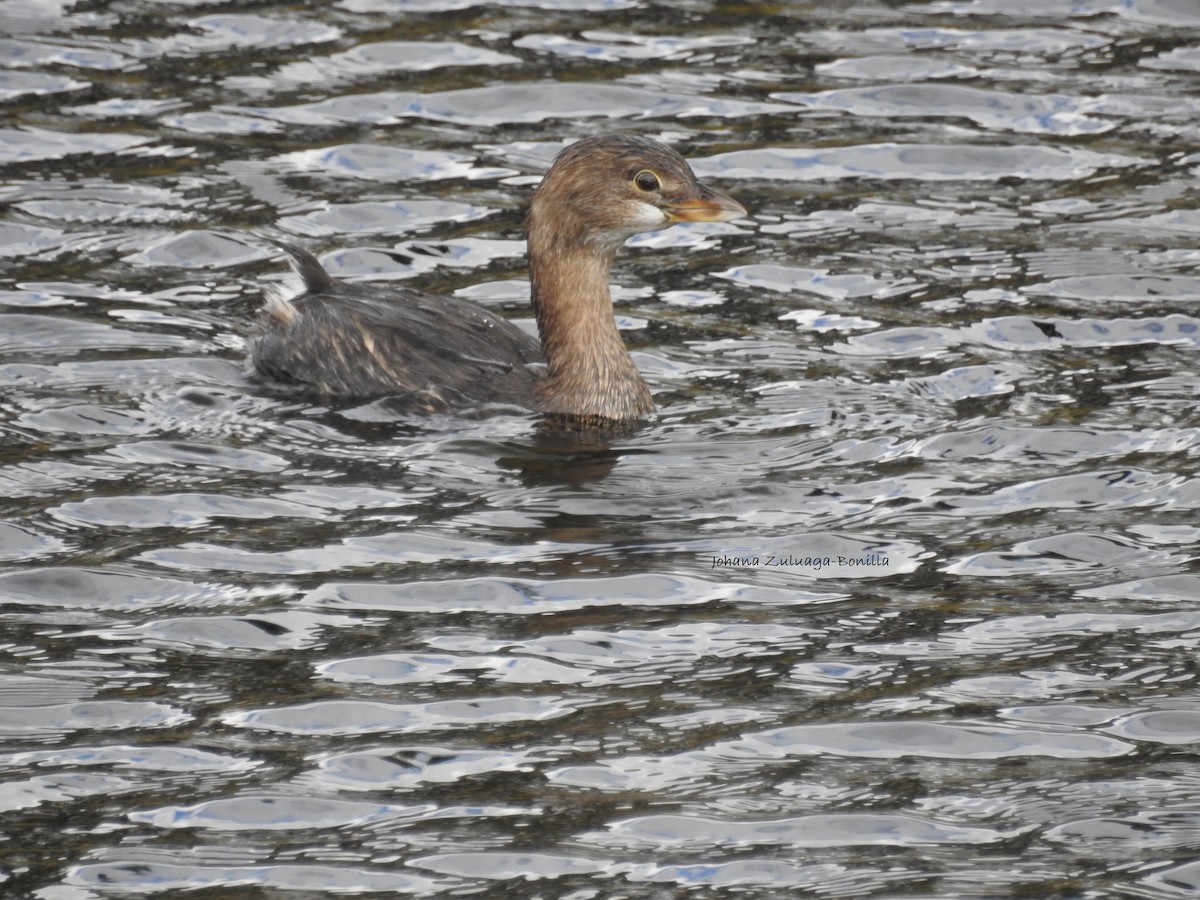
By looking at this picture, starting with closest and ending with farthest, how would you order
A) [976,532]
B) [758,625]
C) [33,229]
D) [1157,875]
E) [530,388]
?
[1157,875], [758,625], [976,532], [530,388], [33,229]

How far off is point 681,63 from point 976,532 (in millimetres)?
6184

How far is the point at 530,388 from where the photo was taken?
9.17m

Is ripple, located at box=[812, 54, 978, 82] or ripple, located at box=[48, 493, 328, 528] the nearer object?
ripple, located at box=[48, 493, 328, 528]

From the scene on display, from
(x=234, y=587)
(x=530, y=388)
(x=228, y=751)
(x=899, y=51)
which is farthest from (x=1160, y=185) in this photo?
(x=228, y=751)

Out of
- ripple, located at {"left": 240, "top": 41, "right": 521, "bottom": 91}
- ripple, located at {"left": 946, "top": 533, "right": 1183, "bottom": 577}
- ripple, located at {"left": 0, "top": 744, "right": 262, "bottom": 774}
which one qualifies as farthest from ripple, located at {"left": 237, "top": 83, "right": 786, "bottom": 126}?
ripple, located at {"left": 0, "top": 744, "right": 262, "bottom": 774}

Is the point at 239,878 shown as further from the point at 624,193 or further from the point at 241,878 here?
the point at 624,193

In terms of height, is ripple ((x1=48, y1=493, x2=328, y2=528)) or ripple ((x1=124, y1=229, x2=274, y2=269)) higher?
ripple ((x1=124, y1=229, x2=274, y2=269))

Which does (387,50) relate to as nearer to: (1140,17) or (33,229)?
(33,229)

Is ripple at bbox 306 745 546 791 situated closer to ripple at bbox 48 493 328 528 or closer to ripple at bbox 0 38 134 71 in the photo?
ripple at bbox 48 493 328 528

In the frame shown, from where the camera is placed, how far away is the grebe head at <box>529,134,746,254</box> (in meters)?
9.23

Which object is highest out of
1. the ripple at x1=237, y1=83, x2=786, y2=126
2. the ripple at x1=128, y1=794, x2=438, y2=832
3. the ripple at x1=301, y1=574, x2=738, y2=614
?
the ripple at x1=237, y1=83, x2=786, y2=126

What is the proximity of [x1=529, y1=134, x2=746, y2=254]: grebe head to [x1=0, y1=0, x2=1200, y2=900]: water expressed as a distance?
0.73 meters

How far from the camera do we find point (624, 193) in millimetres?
9242

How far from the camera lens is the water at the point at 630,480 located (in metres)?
5.61
